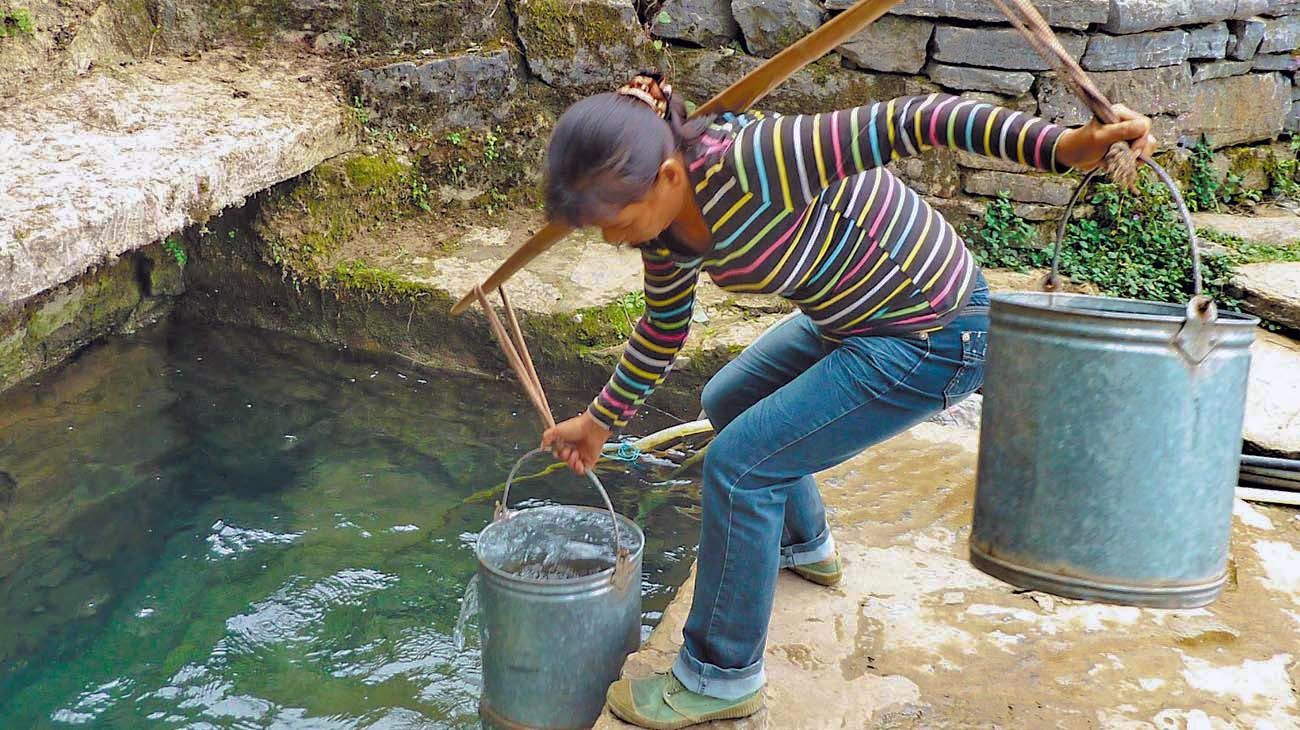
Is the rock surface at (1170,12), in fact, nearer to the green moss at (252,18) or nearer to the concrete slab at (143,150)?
the concrete slab at (143,150)

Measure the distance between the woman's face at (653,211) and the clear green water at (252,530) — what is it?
161 cm

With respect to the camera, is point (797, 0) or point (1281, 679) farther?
point (797, 0)

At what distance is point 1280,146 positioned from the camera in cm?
641

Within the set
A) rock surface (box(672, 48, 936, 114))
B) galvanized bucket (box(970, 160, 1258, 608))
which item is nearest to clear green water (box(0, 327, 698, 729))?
galvanized bucket (box(970, 160, 1258, 608))

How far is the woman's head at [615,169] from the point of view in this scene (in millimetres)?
1967

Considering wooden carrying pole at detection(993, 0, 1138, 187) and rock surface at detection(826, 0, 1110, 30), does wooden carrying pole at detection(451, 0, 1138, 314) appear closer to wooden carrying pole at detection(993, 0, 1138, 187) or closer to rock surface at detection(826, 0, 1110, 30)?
wooden carrying pole at detection(993, 0, 1138, 187)

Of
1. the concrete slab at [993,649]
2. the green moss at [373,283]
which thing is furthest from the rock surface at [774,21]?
the concrete slab at [993,649]

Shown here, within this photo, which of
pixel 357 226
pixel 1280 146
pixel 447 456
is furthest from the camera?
pixel 1280 146

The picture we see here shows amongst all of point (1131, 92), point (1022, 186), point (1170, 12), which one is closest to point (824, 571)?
point (1022, 186)

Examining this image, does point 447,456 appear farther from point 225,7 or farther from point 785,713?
point 225,7

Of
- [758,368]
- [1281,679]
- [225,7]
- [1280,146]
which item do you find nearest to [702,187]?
[758,368]

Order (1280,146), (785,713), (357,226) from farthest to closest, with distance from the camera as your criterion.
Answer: (1280,146), (357,226), (785,713)

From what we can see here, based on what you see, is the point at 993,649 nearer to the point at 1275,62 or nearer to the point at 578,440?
the point at 578,440

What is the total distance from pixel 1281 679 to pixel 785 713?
1202 millimetres
